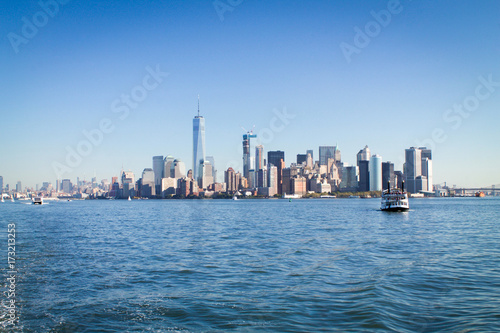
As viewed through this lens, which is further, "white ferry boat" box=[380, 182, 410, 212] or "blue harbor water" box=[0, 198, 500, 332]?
"white ferry boat" box=[380, 182, 410, 212]

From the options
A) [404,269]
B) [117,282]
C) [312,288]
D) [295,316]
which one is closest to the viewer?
[295,316]

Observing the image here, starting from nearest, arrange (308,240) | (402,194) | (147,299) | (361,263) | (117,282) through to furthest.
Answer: (147,299) < (117,282) < (361,263) < (308,240) < (402,194)

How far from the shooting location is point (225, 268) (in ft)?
85.9

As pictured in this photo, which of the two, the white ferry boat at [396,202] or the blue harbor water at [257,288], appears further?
the white ferry boat at [396,202]

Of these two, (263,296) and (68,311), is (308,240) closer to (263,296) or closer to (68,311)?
(263,296)

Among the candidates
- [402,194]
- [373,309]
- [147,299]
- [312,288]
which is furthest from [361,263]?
[402,194]

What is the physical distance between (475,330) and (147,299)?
13486mm

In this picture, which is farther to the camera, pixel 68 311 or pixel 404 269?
pixel 404 269

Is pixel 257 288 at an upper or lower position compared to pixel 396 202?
lower

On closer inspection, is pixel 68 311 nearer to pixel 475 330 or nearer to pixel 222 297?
pixel 222 297

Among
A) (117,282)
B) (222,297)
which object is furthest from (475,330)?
(117,282)

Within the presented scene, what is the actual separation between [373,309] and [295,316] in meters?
3.49

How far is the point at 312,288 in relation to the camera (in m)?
20.7

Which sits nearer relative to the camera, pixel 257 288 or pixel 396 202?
pixel 257 288
